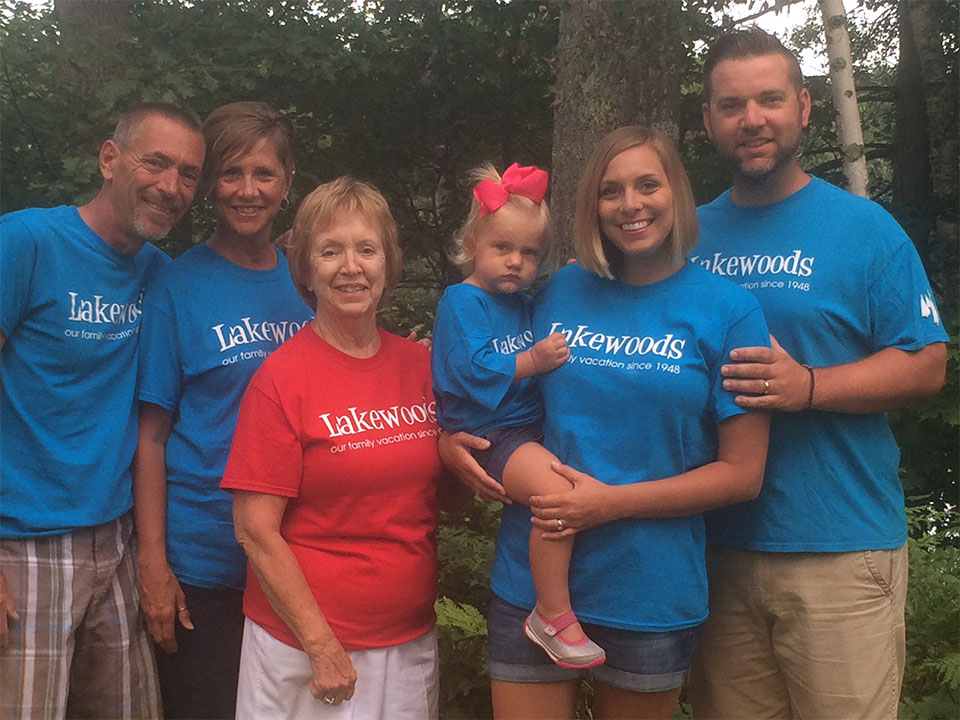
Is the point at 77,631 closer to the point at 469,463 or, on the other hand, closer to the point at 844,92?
the point at 469,463

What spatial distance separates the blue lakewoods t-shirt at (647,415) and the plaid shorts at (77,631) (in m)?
1.46

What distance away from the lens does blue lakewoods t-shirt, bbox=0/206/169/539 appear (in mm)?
2826

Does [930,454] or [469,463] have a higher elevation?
[469,463]

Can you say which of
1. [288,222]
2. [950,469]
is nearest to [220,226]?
[288,222]

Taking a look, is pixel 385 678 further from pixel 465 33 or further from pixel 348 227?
pixel 465 33

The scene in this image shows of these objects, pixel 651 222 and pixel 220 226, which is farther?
pixel 220 226

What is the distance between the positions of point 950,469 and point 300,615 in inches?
216

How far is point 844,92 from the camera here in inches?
172

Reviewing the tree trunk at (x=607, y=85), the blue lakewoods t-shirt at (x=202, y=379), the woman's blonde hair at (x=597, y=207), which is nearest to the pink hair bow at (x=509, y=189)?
the woman's blonde hair at (x=597, y=207)

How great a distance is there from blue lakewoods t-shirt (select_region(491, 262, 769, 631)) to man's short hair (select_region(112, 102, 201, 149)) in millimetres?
1545

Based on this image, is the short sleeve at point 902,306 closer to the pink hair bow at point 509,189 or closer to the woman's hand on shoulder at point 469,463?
the pink hair bow at point 509,189

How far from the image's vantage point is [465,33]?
23.2 feet

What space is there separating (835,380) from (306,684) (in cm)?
180

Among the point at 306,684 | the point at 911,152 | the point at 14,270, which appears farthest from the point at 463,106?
the point at 306,684
